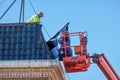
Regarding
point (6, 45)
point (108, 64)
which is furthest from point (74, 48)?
point (6, 45)

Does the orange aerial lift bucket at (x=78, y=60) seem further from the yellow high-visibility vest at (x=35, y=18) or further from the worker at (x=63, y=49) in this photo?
the yellow high-visibility vest at (x=35, y=18)

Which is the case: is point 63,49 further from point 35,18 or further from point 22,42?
point 35,18

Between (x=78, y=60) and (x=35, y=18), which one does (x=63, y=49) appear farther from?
(x=35, y=18)

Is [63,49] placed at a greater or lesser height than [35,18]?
lesser

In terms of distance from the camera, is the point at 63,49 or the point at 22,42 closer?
the point at 22,42

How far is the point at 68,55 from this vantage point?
57.2 feet

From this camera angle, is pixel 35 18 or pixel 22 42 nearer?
pixel 22 42

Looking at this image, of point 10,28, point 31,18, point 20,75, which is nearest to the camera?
point 20,75

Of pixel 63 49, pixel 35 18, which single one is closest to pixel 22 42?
pixel 63 49

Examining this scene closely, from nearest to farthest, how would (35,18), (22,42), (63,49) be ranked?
(22,42) < (63,49) < (35,18)

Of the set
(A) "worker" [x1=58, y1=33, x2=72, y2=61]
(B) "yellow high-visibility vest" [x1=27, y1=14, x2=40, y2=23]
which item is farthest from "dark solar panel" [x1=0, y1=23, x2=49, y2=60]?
(B) "yellow high-visibility vest" [x1=27, y1=14, x2=40, y2=23]

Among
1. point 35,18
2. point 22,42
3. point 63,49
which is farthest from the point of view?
point 35,18

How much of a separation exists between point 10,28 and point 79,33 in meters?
2.91

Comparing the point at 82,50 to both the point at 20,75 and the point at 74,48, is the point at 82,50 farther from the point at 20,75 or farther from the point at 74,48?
the point at 20,75
